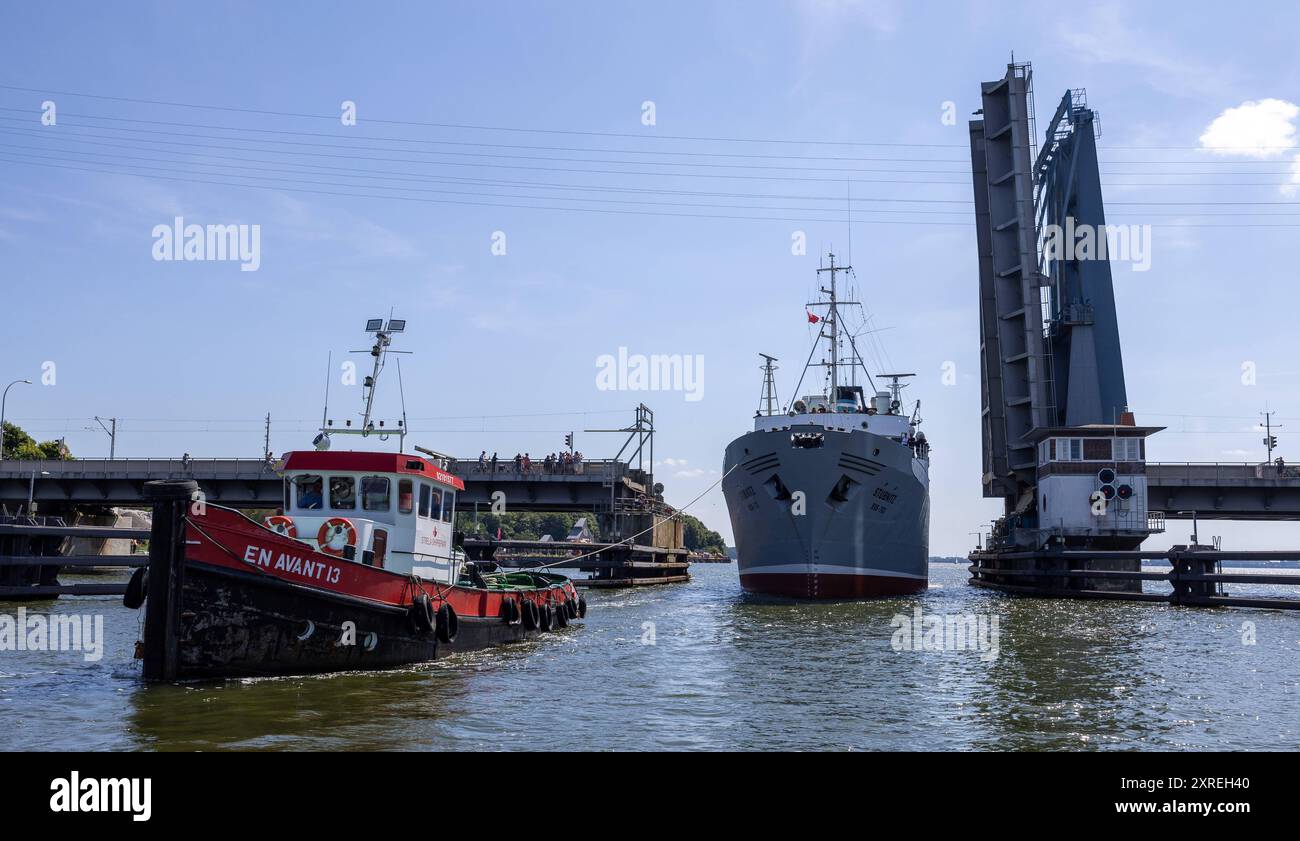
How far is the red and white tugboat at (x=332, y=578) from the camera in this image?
669 inches

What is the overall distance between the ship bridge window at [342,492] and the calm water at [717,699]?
3660 mm

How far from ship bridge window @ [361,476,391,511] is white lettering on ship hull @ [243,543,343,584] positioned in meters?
2.60

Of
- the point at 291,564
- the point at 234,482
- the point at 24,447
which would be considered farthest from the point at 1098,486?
the point at 24,447

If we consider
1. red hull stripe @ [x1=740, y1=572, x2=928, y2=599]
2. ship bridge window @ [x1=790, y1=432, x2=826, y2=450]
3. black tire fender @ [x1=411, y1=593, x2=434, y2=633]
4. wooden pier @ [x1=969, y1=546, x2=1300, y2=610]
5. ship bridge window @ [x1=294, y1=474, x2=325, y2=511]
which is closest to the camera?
black tire fender @ [x1=411, y1=593, x2=434, y2=633]

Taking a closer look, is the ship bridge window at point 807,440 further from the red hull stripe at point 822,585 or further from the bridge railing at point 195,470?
the bridge railing at point 195,470

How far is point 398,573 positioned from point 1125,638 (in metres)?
18.6

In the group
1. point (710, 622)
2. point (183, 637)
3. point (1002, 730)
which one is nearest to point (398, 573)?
point (183, 637)

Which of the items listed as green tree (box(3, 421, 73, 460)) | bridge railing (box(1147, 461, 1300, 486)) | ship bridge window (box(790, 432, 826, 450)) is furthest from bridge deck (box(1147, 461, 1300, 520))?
green tree (box(3, 421, 73, 460))

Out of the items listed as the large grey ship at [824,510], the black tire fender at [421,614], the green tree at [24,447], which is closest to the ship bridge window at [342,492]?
the black tire fender at [421,614]

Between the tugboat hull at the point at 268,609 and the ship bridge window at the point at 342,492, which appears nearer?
the tugboat hull at the point at 268,609

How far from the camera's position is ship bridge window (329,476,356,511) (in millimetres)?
20484

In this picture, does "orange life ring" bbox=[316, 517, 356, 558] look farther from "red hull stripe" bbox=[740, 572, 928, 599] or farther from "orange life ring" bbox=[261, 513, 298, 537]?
"red hull stripe" bbox=[740, 572, 928, 599]
